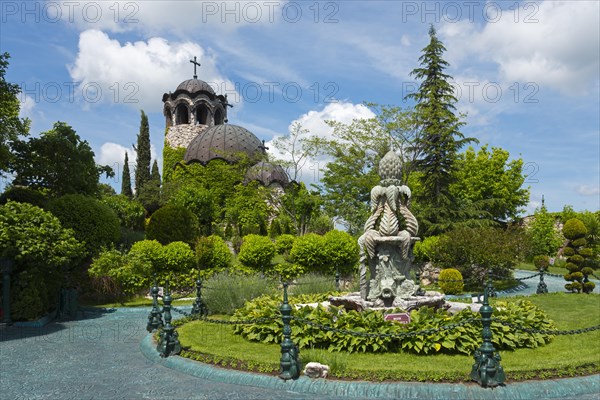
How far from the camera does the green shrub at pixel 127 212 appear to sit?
27.7 metres

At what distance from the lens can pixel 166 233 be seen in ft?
64.0

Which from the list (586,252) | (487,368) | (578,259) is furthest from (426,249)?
(487,368)

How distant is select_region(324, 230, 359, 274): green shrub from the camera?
60.8 feet

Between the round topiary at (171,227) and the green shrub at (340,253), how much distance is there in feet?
19.8

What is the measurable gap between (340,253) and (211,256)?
5.21m

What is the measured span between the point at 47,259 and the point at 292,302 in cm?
608

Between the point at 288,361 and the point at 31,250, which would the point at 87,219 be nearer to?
the point at 31,250

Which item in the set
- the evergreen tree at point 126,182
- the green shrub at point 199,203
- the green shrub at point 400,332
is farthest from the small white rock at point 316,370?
the evergreen tree at point 126,182

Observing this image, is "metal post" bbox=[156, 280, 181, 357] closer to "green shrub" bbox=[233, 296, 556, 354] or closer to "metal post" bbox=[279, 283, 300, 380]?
"green shrub" bbox=[233, 296, 556, 354]

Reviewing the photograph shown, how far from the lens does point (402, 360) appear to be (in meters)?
7.21

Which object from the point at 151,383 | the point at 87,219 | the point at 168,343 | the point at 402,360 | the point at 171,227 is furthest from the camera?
the point at 171,227

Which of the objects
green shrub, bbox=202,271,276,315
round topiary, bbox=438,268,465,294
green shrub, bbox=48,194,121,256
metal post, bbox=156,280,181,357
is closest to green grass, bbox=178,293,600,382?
metal post, bbox=156,280,181,357

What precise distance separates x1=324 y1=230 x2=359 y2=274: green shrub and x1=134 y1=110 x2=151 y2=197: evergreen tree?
91.1 feet

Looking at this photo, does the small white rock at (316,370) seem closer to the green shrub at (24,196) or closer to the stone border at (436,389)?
the stone border at (436,389)
